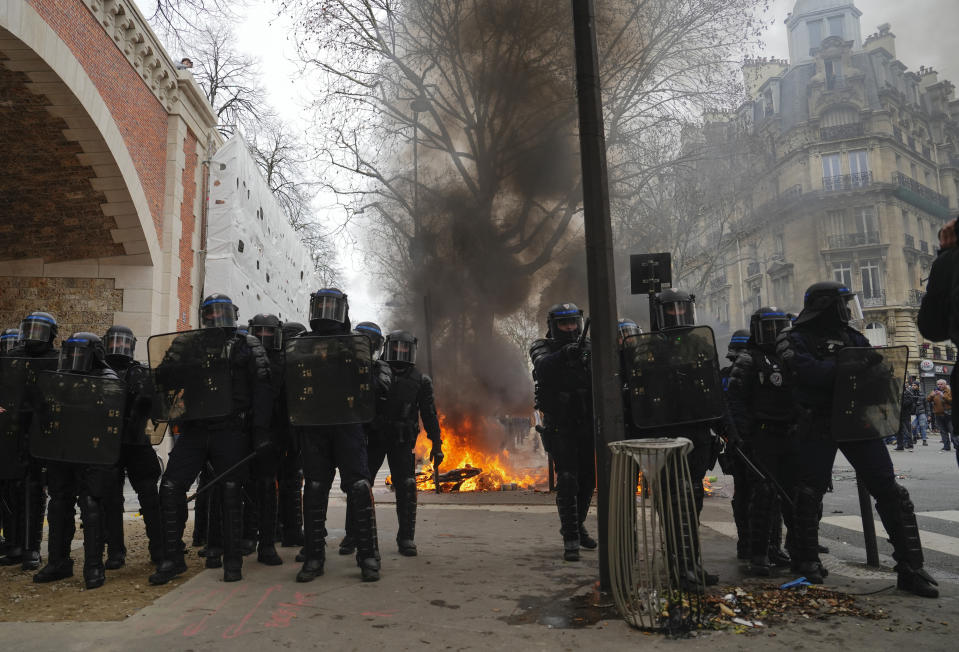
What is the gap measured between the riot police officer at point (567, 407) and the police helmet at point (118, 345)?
306 centimetres

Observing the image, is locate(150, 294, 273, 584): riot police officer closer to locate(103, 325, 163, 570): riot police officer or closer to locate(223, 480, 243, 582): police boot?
locate(223, 480, 243, 582): police boot

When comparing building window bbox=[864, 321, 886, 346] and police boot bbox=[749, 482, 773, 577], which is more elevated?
building window bbox=[864, 321, 886, 346]

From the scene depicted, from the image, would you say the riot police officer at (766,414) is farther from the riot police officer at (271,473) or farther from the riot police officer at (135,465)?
the riot police officer at (135,465)

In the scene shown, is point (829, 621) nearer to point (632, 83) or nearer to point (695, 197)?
point (632, 83)

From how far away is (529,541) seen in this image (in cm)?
532

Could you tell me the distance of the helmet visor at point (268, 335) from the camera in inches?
213

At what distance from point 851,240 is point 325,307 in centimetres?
3083

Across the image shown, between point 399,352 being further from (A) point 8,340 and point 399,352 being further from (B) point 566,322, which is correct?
(A) point 8,340

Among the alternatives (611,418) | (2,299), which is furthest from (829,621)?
(2,299)

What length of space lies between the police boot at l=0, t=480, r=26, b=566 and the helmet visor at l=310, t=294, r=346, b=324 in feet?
9.01

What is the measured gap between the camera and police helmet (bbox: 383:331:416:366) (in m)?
5.37

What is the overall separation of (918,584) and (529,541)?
2701 millimetres

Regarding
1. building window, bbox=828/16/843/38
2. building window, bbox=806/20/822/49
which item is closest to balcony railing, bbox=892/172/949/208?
building window, bbox=828/16/843/38

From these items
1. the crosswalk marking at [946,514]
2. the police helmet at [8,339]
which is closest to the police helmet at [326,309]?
the police helmet at [8,339]
